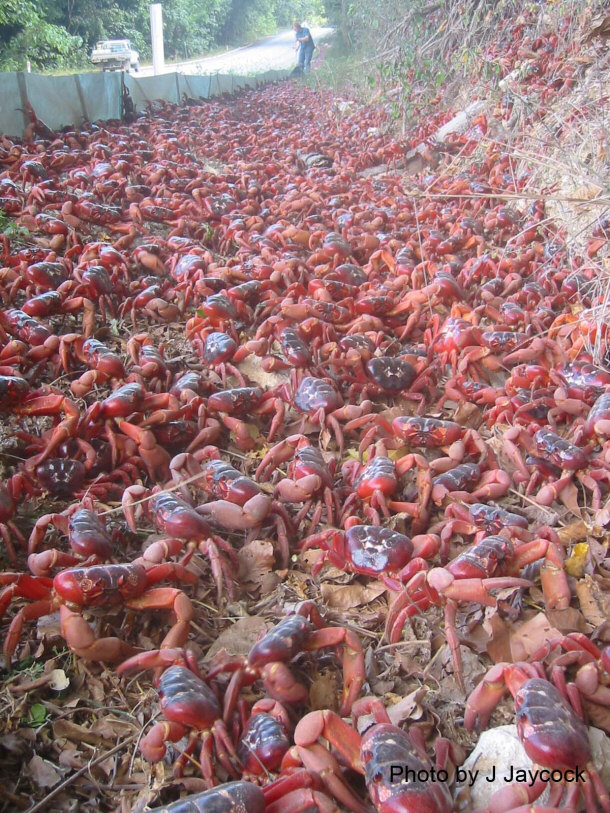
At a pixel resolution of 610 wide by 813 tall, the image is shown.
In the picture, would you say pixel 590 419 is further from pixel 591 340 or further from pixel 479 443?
pixel 591 340

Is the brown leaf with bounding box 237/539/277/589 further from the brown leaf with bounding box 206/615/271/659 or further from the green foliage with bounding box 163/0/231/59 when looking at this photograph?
the green foliage with bounding box 163/0/231/59

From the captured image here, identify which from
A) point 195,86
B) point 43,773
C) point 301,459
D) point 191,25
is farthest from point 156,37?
point 43,773

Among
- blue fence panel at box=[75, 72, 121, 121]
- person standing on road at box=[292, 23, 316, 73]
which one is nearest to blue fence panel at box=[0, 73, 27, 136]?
blue fence panel at box=[75, 72, 121, 121]

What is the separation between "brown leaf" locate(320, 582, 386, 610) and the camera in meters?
3.20

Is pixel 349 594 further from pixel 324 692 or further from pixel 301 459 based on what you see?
pixel 301 459

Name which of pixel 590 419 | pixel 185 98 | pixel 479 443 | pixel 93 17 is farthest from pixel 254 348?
pixel 93 17

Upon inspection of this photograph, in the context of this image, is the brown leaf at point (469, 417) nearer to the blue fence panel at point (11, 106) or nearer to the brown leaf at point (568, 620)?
the brown leaf at point (568, 620)

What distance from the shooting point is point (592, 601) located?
9.34 ft

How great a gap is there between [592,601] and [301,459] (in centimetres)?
182

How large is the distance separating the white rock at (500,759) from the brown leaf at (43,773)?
1604 millimetres

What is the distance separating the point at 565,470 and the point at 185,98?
18605 mm

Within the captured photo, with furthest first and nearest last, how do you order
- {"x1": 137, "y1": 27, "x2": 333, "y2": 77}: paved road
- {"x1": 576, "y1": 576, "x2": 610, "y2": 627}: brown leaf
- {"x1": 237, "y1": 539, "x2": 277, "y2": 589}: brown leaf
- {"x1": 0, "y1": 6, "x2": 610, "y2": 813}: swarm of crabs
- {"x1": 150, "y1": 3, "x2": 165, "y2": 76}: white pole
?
{"x1": 137, "y1": 27, "x2": 333, "y2": 77}: paved road
{"x1": 150, "y1": 3, "x2": 165, "y2": 76}: white pole
{"x1": 237, "y1": 539, "x2": 277, "y2": 589}: brown leaf
{"x1": 576, "y1": 576, "x2": 610, "y2": 627}: brown leaf
{"x1": 0, "y1": 6, "x2": 610, "y2": 813}: swarm of crabs

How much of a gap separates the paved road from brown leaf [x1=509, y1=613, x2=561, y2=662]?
33951 mm

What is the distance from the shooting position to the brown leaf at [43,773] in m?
2.35
